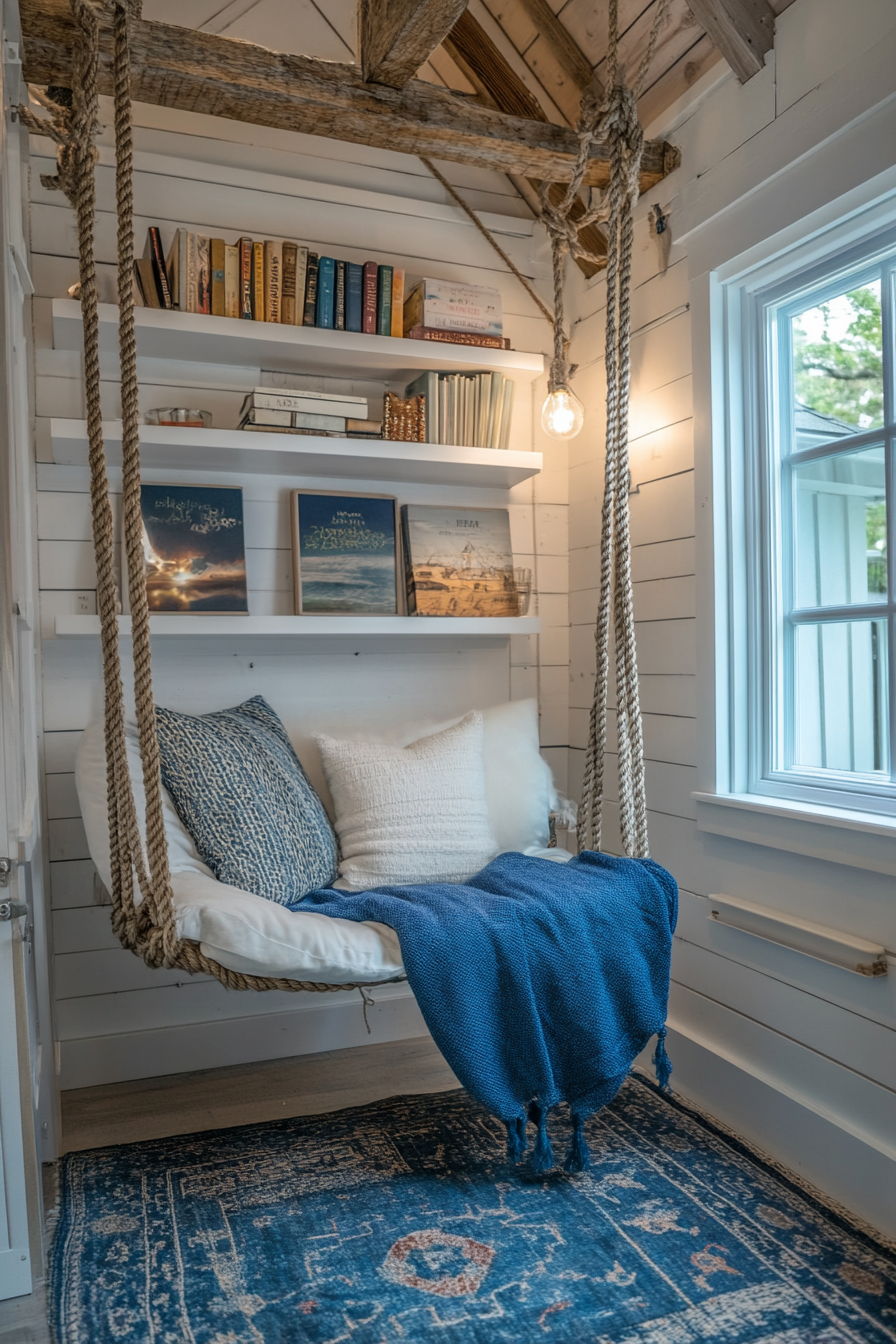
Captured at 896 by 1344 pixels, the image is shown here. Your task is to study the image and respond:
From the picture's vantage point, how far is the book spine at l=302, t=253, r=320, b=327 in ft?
8.33

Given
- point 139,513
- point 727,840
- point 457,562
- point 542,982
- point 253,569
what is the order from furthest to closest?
1. point 457,562
2. point 253,569
3. point 727,840
4. point 542,982
5. point 139,513

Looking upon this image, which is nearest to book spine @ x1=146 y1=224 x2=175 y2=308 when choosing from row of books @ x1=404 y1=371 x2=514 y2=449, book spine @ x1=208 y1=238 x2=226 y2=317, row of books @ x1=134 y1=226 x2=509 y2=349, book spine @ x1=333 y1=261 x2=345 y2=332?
row of books @ x1=134 y1=226 x2=509 y2=349

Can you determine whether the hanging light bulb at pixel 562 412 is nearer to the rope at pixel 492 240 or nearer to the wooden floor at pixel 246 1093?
the rope at pixel 492 240

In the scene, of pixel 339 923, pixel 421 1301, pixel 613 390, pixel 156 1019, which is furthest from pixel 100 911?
pixel 613 390

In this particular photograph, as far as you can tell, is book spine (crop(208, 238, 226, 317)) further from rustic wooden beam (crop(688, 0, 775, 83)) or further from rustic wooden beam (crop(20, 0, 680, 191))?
rustic wooden beam (crop(688, 0, 775, 83))

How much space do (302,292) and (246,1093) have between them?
2.07 m

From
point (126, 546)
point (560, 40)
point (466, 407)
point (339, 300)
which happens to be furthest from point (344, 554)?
point (560, 40)

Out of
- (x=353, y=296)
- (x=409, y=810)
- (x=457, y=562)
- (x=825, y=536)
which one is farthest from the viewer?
(x=457, y=562)

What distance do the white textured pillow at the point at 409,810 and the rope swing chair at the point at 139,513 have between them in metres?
0.35

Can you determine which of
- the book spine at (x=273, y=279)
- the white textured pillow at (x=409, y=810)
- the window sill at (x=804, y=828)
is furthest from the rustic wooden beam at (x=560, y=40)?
the window sill at (x=804, y=828)

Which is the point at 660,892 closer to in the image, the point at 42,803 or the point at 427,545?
the point at 427,545

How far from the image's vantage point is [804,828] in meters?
1.98

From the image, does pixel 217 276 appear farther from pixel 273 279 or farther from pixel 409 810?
pixel 409 810

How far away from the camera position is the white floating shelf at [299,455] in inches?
94.0
